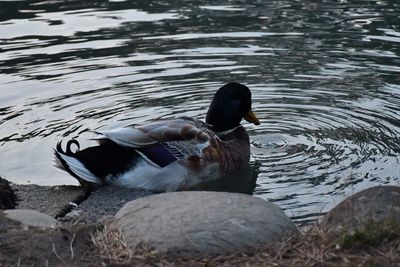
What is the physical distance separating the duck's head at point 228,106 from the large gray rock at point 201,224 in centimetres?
305

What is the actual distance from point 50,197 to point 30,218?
164 centimetres

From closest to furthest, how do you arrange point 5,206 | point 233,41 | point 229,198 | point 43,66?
1. point 229,198
2. point 5,206
3. point 43,66
4. point 233,41

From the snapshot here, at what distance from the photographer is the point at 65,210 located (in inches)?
297

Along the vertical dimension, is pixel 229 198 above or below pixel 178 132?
above

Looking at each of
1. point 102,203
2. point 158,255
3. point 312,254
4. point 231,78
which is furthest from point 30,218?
point 231,78

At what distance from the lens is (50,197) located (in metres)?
7.86

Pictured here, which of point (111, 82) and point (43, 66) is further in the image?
point (43, 66)

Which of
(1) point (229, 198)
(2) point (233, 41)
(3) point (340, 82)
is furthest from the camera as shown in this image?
(2) point (233, 41)

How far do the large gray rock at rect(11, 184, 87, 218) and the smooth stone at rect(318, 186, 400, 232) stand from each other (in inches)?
93.7

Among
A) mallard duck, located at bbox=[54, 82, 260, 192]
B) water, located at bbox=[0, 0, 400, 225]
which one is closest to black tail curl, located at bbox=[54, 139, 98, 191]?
mallard duck, located at bbox=[54, 82, 260, 192]

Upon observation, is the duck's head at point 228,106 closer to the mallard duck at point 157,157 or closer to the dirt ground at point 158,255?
the mallard duck at point 157,157

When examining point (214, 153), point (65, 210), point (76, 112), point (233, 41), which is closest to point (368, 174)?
point (214, 153)

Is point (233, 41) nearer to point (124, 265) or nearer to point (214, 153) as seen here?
point (214, 153)

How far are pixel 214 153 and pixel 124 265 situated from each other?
3465 mm
